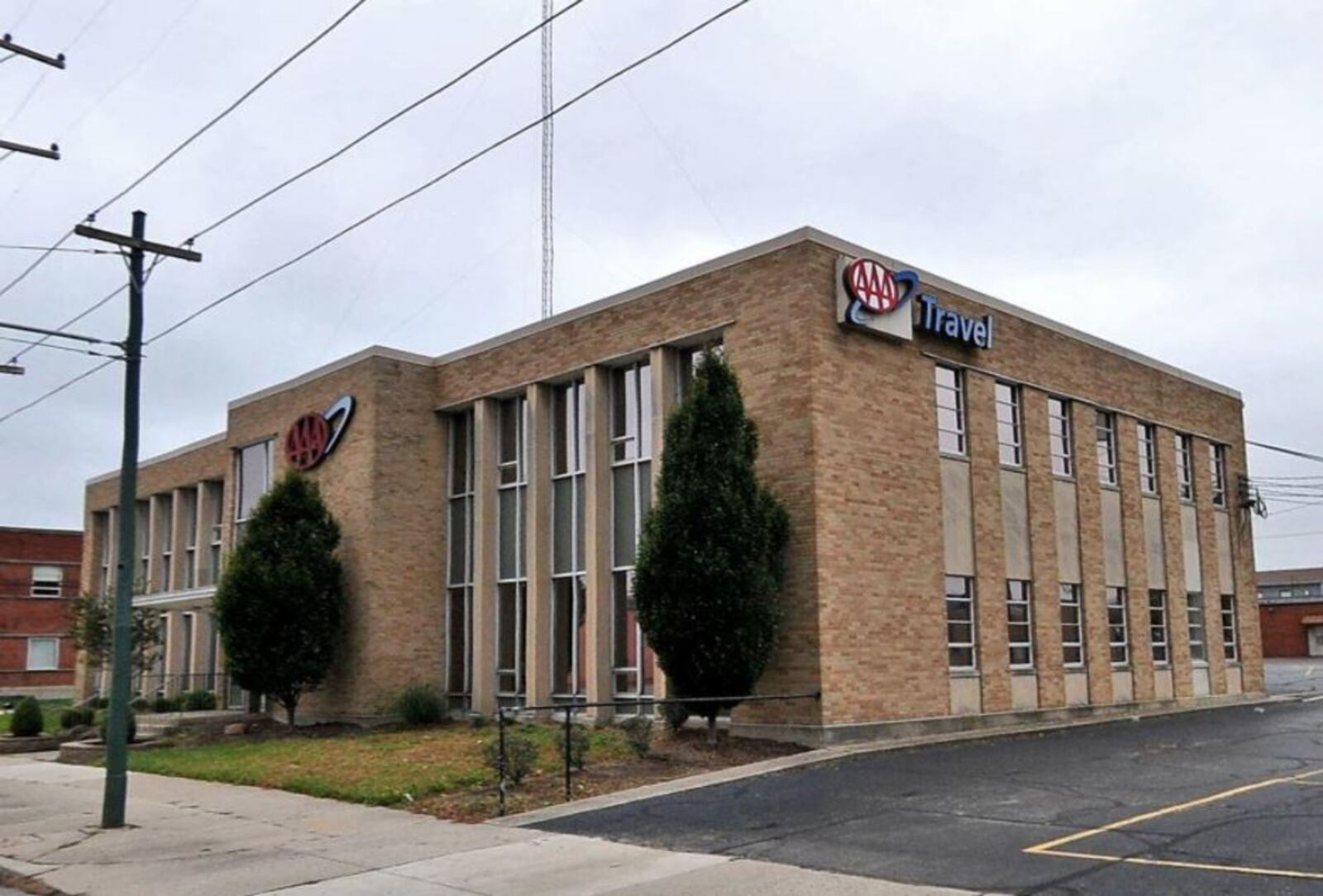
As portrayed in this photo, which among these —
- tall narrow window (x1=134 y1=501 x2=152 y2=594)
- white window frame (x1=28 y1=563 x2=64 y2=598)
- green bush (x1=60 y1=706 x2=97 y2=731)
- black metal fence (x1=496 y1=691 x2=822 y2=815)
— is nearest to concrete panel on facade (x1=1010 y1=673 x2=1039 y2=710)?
black metal fence (x1=496 y1=691 x2=822 y2=815)

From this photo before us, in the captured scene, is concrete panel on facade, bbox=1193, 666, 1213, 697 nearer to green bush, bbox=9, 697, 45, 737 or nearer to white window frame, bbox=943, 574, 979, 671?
white window frame, bbox=943, 574, 979, 671

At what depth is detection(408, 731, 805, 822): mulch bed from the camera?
1427 centimetres

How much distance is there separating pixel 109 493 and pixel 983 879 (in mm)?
37330

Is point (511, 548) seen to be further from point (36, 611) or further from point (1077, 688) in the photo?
point (36, 611)

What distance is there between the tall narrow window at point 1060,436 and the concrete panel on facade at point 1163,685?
505 cm

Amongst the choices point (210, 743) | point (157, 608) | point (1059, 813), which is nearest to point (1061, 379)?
point (1059, 813)

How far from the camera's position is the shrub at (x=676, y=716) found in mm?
18562

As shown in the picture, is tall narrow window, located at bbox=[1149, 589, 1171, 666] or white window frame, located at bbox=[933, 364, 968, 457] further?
tall narrow window, located at bbox=[1149, 589, 1171, 666]

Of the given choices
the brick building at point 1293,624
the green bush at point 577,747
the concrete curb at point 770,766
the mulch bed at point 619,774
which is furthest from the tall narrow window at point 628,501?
the brick building at point 1293,624

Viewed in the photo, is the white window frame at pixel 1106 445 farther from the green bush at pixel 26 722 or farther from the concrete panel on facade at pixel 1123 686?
Result: the green bush at pixel 26 722

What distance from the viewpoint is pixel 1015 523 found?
22812 millimetres

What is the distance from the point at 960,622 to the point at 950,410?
371 cm

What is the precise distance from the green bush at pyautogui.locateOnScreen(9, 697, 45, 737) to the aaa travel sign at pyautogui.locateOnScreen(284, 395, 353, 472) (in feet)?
24.8

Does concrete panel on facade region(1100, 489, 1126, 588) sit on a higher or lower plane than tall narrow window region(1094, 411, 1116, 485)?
lower
